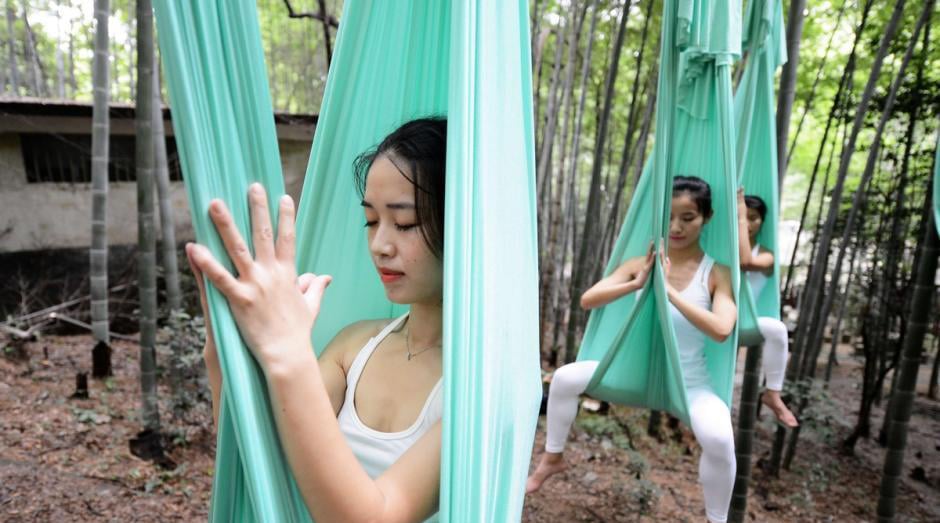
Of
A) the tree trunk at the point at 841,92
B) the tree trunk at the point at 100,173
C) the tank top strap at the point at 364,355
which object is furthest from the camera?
the tree trunk at the point at 841,92

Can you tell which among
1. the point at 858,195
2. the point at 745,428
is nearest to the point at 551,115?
the point at 858,195

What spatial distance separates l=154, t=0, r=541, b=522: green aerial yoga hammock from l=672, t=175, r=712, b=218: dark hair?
4.20ft

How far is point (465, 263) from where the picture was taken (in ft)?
2.52

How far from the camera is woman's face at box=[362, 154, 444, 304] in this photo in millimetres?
839

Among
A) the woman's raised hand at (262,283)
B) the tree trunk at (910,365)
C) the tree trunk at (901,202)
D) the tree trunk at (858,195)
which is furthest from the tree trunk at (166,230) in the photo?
the tree trunk at (901,202)

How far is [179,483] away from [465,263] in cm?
269

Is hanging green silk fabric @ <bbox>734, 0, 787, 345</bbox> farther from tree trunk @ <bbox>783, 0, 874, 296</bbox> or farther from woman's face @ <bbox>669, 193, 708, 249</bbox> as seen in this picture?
tree trunk @ <bbox>783, 0, 874, 296</bbox>

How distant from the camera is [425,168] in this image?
87cm

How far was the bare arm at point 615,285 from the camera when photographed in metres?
2.01

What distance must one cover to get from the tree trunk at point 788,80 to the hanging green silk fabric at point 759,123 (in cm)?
4

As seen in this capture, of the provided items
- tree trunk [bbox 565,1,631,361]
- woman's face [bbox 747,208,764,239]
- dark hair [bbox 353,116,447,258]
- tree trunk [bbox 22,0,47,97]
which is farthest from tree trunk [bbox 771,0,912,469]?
tree trunk [bbox 22,0,47,97]

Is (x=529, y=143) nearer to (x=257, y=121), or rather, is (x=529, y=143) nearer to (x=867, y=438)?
(x=257, y=121)

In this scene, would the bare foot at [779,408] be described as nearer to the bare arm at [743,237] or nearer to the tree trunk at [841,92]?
the bare arm at [743,237]

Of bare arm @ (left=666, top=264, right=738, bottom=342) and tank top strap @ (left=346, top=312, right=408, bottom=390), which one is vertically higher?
tank top strap @ (left=346, top=312, right=408, bottom=390)
